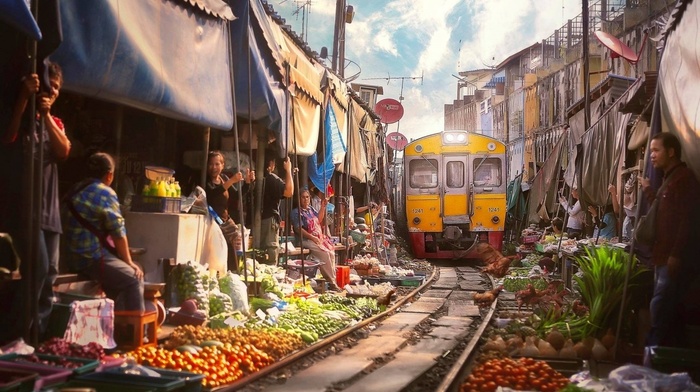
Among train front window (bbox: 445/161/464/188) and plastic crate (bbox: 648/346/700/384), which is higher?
train front window (bbox: 445/161/464/188)

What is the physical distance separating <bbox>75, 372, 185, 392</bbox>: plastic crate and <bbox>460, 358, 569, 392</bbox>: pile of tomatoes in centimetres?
268

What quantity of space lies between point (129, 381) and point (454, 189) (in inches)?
696

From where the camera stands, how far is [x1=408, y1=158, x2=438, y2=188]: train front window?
70.2 ft

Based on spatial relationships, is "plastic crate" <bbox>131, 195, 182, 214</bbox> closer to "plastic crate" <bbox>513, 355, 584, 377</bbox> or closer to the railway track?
the railway track

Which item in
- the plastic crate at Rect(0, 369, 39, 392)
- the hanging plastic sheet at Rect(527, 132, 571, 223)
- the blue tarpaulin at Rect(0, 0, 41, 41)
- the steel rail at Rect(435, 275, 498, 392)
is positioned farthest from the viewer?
the hanging plastic sheet at Rect(527, 132, 571, 223)

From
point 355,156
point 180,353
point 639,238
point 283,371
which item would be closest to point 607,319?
point 639,238

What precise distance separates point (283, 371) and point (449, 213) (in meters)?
14.9

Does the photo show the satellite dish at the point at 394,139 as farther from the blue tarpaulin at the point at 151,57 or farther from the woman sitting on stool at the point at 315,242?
the blue tarpaulin at the point at 151,57

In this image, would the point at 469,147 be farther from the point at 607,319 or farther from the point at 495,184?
the point at 607,319

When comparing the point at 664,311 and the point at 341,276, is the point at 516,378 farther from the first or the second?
the point at 341,276

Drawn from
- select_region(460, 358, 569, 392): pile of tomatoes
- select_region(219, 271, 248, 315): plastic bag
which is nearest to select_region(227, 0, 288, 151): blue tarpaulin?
select_region(219, 271, 248, 315): plastic bag

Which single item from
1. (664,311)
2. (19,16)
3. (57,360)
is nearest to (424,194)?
(664,311)

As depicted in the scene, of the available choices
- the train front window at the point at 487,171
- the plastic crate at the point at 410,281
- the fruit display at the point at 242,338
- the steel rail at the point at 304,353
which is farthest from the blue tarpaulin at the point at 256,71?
the train front window at the point at 487,171

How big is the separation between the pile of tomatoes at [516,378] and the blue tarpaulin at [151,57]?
137 inches
